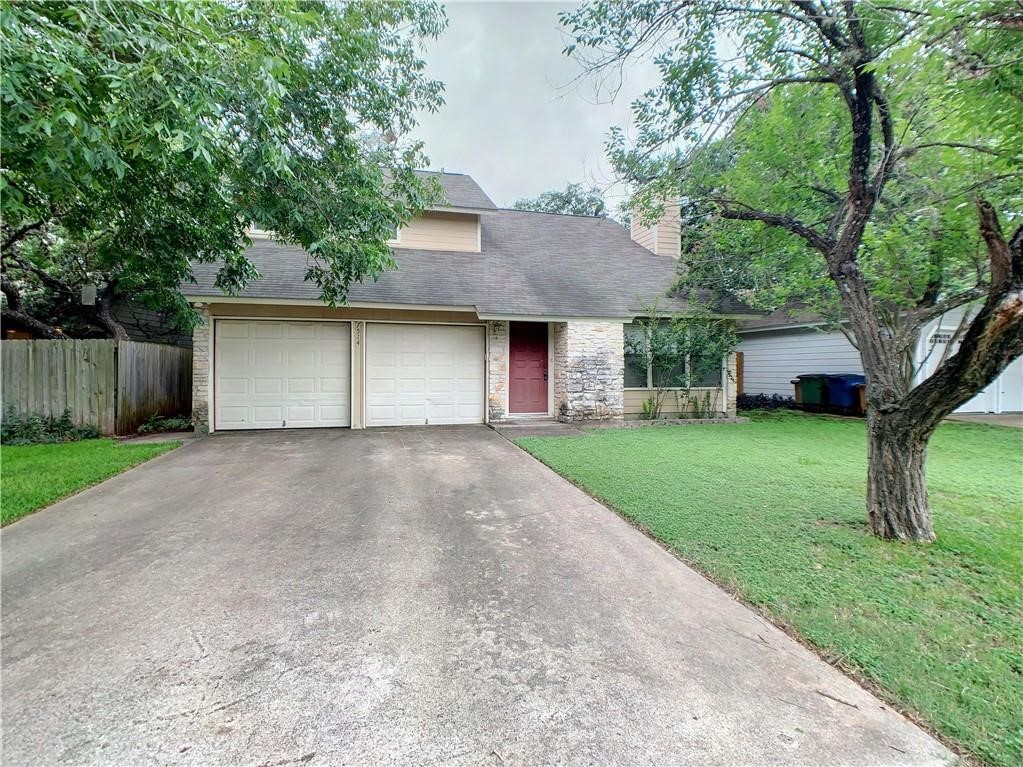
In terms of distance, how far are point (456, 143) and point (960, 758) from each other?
1374 centimetres

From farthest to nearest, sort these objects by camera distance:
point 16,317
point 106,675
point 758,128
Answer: point 16,317, point 758,128, point 106,675

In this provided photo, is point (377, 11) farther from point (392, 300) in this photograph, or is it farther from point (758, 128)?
point (758, 128)

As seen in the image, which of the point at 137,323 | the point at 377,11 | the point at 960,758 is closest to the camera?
the point at 960,758

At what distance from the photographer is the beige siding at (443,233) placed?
11336mm

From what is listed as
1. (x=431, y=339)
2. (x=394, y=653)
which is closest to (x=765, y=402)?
(x=431, y=339)

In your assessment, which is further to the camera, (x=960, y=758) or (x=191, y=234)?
(x=191, y=234)

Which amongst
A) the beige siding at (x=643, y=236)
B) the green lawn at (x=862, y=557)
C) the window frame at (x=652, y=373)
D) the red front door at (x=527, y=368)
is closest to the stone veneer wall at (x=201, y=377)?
the red front door at (x=527, y=368)

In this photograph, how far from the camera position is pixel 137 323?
39.8ft

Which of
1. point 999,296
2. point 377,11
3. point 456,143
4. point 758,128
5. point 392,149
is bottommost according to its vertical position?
point 999,296

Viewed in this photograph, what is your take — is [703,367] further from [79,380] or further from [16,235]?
[16,235]

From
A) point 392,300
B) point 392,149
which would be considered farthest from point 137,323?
point 392,149

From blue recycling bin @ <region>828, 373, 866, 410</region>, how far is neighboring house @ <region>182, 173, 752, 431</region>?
3460mm

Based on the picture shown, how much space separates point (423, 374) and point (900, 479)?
8.30m

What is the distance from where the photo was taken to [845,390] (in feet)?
40.1
